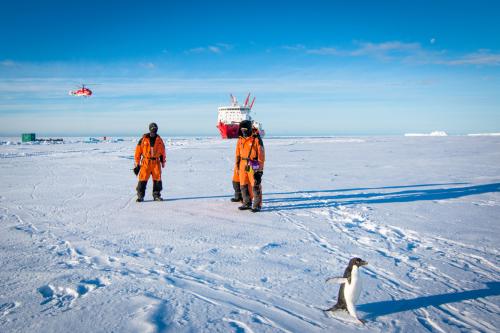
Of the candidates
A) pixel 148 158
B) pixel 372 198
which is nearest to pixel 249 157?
pixel 148 158

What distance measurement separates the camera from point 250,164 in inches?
234

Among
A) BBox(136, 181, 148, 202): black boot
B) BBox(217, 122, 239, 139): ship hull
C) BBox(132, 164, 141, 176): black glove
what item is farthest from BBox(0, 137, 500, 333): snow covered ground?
BBox(217, 122, 239, 139): ship hull

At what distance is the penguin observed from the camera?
2486mm

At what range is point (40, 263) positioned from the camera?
3.55 meters

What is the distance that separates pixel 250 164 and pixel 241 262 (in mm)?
2527

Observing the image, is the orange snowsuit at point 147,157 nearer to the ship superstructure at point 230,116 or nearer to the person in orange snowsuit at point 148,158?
the person in orange snowsuit at point 148,158

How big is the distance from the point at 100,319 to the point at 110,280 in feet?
2.22

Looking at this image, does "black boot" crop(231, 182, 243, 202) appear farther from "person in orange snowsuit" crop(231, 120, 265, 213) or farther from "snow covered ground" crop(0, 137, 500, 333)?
"person in orange snowsuit" crop(231, 120, 265, 213)

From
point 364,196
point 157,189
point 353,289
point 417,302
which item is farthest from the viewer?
point 364,196

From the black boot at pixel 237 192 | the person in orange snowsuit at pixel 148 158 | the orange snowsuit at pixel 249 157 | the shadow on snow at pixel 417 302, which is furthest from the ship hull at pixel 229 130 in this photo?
the shadow on snow at pixel 417 302

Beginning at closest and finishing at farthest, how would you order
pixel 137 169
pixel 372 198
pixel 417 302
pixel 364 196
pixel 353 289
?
pixel 353 289 < pixel 417 302 < pixel 137 169 < pixel 372 198 < pixel 364 196

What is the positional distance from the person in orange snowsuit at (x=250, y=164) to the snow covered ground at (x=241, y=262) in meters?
Answer: 0.43

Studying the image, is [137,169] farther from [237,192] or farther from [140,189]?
[237,192]

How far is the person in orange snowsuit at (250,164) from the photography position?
5.95 metres
